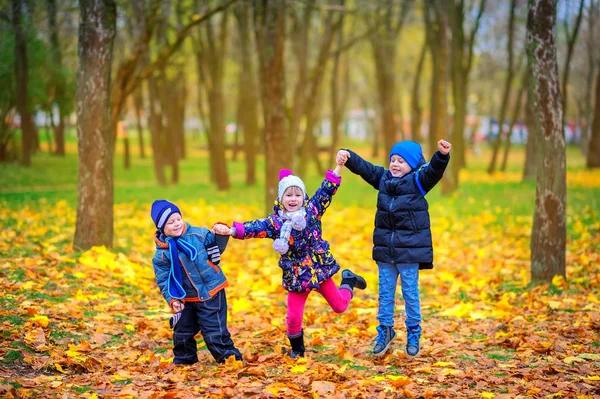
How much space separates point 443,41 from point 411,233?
519 inches

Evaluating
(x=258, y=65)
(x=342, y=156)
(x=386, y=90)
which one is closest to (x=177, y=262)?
(x=342, y=156)

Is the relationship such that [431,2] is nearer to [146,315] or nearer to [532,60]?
[532,60]

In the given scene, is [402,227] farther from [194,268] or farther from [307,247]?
[194,268]

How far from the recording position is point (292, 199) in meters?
5.93

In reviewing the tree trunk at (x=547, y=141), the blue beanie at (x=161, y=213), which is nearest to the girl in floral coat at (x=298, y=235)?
the blue beanie at (x=161, y=213)

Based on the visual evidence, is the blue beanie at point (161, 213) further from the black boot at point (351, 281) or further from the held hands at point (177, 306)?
the black boot at point (351, 281)

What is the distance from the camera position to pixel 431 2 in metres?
19.6

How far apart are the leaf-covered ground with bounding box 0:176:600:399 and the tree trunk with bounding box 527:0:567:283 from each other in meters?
0.46

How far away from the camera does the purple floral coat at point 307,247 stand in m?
5.97

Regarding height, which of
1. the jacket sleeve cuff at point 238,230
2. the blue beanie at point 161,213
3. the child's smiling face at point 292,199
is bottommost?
the jacket sleeve cuff at point 238,230

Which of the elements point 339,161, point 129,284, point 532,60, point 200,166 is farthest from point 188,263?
point 200,166

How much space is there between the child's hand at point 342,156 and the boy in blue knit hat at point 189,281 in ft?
3.68

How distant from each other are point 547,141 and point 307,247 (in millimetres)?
3921

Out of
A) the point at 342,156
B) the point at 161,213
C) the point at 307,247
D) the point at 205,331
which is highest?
the point at 342,156
